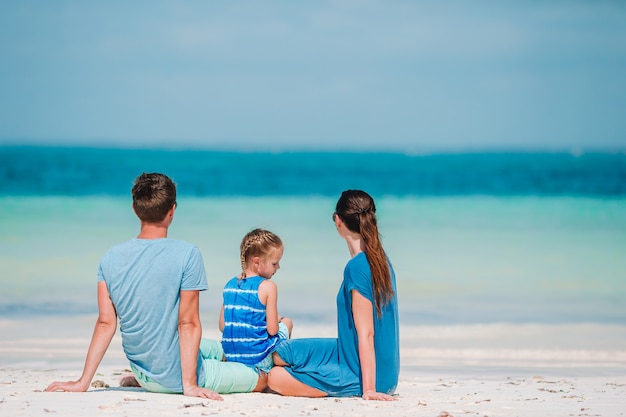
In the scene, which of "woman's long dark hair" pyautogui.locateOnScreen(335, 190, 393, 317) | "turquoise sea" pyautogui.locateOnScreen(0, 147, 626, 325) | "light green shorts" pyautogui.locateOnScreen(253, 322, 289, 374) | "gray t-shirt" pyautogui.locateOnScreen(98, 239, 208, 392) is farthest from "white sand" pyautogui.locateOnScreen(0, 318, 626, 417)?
"turquoise sea" pyautogui.locateOnScreen(0, 147, 626, 325)

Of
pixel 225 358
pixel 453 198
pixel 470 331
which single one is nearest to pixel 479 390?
pixel 225 358

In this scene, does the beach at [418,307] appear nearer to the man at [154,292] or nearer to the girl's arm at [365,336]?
the girl's arm at [365,336]

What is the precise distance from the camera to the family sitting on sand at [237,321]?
149 inches

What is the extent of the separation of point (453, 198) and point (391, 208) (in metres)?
5.85

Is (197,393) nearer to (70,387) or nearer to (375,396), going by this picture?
(70,387)

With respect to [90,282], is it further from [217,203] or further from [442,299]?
[217,203]

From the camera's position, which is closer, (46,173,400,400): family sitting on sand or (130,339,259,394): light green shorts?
(46,173,400,400): family sitting on sand

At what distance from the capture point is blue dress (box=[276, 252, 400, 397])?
4070 mm

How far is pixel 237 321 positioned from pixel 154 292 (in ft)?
1.59

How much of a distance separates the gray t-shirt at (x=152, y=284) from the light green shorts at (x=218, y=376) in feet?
0.66

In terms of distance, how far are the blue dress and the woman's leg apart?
0.9 inches

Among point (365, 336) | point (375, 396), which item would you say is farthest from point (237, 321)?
point (375, 396)

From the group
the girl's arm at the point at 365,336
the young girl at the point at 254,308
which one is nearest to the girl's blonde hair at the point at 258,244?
the young girl at the point at 254,308

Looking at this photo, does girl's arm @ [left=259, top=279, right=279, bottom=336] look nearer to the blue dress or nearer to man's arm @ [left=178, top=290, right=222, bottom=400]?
the blue dress
